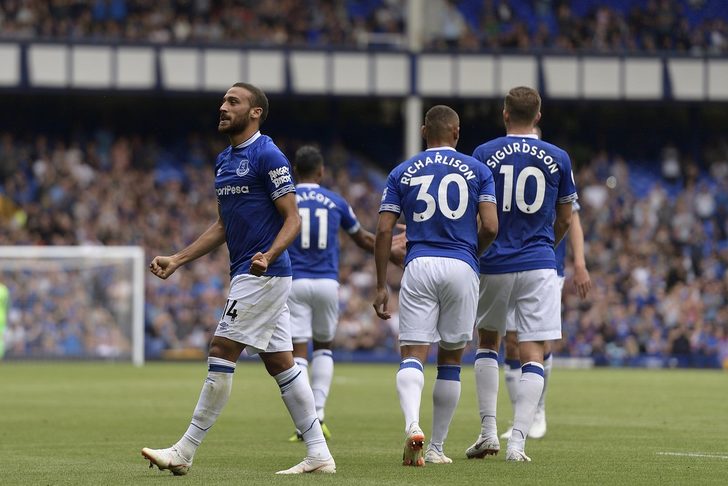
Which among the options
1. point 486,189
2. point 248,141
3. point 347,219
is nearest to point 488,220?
point 486,189

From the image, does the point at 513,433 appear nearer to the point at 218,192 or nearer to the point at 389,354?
the point at 218,192

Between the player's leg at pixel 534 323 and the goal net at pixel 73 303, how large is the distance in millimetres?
21958

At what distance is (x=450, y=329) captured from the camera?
30.3 feet

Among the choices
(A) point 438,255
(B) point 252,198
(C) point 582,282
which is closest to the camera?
(B) point 252,198

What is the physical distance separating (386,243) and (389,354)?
23.8 m

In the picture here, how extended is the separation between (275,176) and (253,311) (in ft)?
2.70

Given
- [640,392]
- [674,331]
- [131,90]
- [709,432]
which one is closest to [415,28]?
[131,90]

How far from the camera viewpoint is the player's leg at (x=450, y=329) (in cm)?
923

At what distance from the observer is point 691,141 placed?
1604 inches

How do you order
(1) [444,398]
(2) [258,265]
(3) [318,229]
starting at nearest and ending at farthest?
(2) [258,265] → (1) [444,398] → (3) [318,229]

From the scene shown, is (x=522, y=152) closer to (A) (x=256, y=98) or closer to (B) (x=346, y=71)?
(A) (x=256, y=98)

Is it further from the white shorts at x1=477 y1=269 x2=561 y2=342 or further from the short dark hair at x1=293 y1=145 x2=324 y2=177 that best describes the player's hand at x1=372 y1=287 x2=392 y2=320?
the short dark hair at x1=293 y1=145 x2=324 y2=177

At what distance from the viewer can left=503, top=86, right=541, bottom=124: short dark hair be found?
9727 millimetres

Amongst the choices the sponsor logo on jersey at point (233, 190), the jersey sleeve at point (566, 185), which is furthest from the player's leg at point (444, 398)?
the sponsor logo on jersey at point (233, 190)
